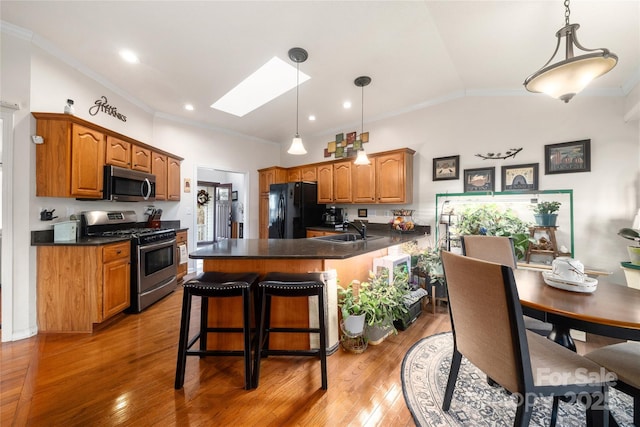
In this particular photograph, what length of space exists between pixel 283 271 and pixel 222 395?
0.90 metres

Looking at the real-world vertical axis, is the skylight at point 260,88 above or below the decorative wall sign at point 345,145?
above

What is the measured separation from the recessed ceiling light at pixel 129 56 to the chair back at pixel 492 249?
3.77 meters

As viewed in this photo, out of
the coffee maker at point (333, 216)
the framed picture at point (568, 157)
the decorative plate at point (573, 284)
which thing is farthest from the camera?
the coffee maker at point (333, 216)

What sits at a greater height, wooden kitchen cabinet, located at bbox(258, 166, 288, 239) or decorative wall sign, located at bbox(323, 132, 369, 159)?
decorative wall sign, located at bbox(323, 132, 369, 159)

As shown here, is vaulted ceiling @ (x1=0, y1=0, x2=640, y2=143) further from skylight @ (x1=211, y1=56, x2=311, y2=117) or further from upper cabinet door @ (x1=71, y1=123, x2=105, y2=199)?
upper cabinet door @ (x1=71, y1=123, x2=105, y2=199)

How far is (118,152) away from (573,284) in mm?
4387

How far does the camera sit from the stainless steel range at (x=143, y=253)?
9.09 ft

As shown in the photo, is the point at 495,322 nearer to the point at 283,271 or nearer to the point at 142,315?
the point at 283,271

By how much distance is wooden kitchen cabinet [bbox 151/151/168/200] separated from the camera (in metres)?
3.61

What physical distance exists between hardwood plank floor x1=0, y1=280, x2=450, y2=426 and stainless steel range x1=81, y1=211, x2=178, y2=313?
623 millimetres

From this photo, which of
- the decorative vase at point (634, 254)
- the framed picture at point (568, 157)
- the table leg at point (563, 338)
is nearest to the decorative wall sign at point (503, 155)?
the framed picture at point (568, 157)

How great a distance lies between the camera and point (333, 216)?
486 cm

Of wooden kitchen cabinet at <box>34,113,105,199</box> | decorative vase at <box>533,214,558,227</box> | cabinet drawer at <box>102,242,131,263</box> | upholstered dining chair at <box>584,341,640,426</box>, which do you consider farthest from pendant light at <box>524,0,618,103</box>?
wooden kitchen cabinet at <box>34,113,105,199</box>

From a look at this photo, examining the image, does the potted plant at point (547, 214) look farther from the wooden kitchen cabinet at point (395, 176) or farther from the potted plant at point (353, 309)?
the potted plant at point (353, 309)
